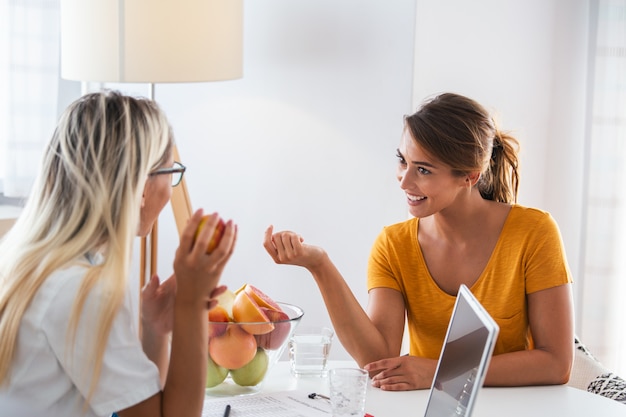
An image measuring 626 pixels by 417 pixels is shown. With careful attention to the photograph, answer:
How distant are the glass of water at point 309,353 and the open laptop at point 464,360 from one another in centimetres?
30

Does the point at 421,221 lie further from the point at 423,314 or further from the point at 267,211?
the point at 267,211

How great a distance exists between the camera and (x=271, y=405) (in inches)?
58.1

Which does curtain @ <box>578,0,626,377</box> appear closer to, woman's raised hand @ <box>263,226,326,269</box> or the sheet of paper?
woman's raised hand @ <box>263,226,326,269</box>

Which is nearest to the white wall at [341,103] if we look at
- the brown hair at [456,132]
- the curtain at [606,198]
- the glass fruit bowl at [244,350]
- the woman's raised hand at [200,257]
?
the curtain at [606,198]

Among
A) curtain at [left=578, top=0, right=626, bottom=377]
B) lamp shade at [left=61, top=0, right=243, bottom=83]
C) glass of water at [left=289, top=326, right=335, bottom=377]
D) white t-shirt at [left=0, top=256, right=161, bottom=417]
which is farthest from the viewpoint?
curtain at [left=578, top=0, right=626, bottom=377]

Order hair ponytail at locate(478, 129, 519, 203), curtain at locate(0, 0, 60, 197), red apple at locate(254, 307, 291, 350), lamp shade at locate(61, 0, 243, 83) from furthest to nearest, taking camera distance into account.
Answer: curtain at locate(0, 0, 60, 197), lamp shade at locate(61, 0, 243, 83), hair ponytail at locate(478, 129, 519, 203), red apple at locate(254, 307, 291, 350)

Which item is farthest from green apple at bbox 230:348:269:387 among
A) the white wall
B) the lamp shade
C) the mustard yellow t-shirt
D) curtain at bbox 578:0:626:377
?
curtain at bbox 578:0:626:377

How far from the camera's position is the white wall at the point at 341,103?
2734 mm

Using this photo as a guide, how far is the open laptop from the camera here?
1.11 meters

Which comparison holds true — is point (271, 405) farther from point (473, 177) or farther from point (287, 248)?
point (473, 177)

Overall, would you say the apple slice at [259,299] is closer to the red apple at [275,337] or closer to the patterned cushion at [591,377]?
the red apple at [275,337]

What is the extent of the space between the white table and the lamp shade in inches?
35.8

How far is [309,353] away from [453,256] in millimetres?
486

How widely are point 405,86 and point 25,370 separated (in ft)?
6.07
